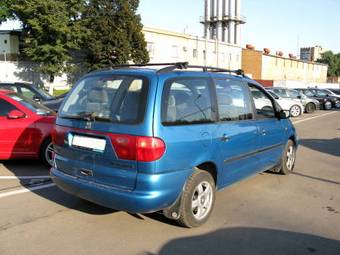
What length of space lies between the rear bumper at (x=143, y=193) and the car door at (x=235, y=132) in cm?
82

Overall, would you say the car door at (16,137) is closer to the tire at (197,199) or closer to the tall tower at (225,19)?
the tire at (197,199)

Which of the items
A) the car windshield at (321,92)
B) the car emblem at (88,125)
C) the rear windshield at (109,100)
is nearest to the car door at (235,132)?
the rear windshield at (109,100)

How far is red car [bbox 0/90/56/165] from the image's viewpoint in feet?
25.9

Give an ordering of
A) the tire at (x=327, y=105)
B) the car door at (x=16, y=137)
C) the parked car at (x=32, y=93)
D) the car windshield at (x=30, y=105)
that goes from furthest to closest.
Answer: the tire at (x=327, y=105)
the parked car at (x=32, y=93)
the car windshield at (x=30, y=105)
the car door at (x=16, y=137)

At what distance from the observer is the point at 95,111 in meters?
4.88

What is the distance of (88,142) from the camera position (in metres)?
4.78

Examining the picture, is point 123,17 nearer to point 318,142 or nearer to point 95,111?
point 318,142

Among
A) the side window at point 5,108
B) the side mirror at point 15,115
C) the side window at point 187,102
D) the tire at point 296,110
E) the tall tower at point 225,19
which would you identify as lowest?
the tire at point 296,110

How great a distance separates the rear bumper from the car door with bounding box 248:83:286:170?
6.69 ft

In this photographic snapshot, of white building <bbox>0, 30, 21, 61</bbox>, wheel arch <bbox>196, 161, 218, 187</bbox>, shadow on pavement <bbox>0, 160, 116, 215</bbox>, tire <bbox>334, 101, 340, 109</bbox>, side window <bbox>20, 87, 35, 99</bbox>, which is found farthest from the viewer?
white building <bbox>0, 30, 21, 61</bbox>

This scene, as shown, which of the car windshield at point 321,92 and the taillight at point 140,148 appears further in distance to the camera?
the car windshield at point 321,92

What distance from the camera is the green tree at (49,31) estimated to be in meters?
40.2

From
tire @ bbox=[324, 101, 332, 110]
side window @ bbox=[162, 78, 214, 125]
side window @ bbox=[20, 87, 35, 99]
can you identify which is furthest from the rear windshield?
tire @ bbox=[324, 101, 332, 110]

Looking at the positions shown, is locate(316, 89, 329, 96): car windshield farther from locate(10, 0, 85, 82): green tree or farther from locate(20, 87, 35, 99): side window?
locate(20, 87, 35, 99): side window
